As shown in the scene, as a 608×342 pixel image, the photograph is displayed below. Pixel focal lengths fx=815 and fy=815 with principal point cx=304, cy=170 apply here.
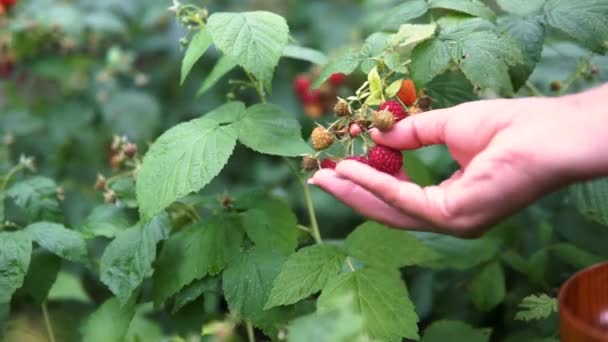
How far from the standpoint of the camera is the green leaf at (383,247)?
4.27ft

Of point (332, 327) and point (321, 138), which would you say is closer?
point (332, 327)

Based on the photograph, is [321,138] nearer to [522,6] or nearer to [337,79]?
[522,6]

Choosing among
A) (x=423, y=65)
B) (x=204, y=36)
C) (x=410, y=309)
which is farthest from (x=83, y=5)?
(x=410, y=309)

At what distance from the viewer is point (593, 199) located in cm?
141

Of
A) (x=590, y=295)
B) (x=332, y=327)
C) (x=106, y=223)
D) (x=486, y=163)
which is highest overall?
(x=486, y=163)

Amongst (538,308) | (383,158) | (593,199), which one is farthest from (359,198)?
(593,199)

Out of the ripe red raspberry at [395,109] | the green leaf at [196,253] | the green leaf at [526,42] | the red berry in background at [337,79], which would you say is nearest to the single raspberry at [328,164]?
the ripe red raspberry at [395,109]

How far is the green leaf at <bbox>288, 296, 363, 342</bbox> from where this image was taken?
2.71 feet


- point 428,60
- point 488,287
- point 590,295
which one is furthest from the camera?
point 488,287

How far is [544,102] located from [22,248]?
0.85 metres

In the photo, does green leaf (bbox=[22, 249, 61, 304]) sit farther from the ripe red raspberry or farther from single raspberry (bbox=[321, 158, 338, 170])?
the ripe red raspberry

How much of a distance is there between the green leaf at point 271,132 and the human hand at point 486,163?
151 mm

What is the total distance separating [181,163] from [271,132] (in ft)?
0.52

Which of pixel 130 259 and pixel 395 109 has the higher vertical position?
pixel 395 109
